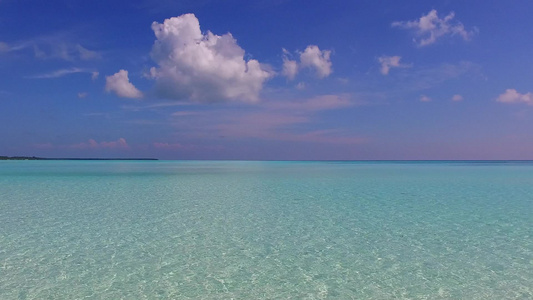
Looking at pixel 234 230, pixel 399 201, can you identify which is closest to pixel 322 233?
pixel 234 230

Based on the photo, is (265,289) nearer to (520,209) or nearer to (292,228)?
(292,228)

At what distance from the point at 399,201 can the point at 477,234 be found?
7708mm

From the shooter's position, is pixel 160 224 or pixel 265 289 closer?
pixel 265 289

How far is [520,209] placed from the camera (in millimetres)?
16156

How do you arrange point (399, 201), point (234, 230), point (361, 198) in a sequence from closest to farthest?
point (234, 230)
point (399, 201)
point (361, 198)

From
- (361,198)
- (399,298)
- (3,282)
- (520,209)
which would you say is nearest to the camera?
(399,298)

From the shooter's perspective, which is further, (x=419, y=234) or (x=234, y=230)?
(x=234, y=230)

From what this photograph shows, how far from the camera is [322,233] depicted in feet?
36.8

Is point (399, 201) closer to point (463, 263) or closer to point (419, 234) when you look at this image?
point (419, 234)

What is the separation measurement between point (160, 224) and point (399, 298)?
836 cm

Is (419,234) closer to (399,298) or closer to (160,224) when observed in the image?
(399,298)

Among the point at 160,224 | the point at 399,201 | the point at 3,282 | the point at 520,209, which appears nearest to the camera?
A: the point at 3,282

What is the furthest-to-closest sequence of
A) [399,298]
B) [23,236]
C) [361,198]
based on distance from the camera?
[361,198] → [23,236] → [399,298]

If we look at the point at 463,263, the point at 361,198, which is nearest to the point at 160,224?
the point at 463,263
